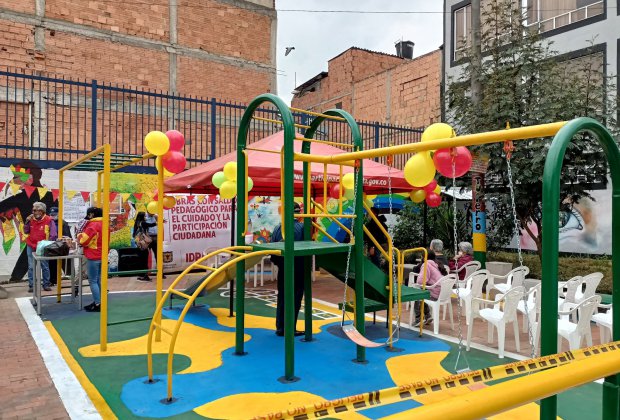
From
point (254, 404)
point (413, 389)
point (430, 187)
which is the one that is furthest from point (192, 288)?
point (413, 389)

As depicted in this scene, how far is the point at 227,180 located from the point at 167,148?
1.53m

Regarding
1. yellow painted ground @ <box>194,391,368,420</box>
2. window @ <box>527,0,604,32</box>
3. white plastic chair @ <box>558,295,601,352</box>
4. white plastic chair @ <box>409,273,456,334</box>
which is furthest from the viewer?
window @ <box>527,0,604,32</box>

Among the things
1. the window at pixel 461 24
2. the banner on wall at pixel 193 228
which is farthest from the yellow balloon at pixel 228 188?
the window at pixel 461 24

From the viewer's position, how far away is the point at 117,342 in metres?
6.01

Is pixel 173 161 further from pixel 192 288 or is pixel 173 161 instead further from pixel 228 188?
pixel 192 288

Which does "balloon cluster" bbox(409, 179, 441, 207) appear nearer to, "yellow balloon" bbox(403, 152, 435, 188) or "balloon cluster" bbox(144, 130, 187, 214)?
"yellow balloon" bbox(403, 152, 435, 188)

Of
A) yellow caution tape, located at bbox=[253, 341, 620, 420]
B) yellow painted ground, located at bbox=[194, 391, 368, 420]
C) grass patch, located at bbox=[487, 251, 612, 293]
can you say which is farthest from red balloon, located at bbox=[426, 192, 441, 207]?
yellow caution tape, located at bbox=[253, 341, 620, 420]

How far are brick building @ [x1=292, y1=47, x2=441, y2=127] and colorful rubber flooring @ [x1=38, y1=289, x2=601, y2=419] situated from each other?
15111 mm

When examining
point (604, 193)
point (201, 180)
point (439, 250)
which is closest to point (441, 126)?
point (439, 250)

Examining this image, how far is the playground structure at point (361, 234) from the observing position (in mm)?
2508

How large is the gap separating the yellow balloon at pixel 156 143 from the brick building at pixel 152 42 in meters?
12.7

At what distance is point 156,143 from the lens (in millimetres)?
5816

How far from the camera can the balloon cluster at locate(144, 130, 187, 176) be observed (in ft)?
19.1

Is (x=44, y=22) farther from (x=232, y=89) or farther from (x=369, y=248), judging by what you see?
(x=369, y=248)
